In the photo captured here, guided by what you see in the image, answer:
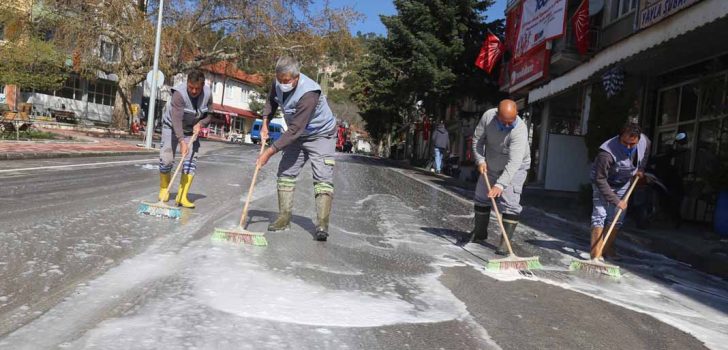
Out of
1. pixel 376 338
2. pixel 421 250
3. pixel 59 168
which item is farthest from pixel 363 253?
pixel 59 168

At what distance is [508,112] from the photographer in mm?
5609

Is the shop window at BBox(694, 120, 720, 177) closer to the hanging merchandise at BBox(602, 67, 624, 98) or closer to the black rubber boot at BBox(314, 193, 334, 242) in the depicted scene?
the hanging merchandise at BBox(602, 67, 624, 98)

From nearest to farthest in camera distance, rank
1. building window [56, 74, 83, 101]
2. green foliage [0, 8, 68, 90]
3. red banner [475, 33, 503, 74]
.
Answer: green foliage [0, 8, 68, 90] < red banner [475, 33, 503, 74] < building window [56, 74, 83, 101]

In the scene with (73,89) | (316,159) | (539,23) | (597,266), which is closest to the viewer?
(597,266)

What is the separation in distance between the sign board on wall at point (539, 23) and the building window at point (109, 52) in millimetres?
18996

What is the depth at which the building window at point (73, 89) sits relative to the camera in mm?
39844

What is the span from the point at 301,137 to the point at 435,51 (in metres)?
20.2

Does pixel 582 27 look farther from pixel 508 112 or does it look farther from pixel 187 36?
pixel 187 36

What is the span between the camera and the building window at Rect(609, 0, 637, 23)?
14.7 m

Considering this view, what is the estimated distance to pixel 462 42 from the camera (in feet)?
82.1

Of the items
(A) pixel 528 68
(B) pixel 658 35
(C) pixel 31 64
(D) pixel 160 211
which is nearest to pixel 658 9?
(B) pixel 658 35

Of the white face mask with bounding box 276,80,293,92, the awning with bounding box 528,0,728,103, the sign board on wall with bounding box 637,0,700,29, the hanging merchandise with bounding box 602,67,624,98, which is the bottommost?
the white face mask with bounding box 276,80,293,92

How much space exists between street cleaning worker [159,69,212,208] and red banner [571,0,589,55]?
38.8ft

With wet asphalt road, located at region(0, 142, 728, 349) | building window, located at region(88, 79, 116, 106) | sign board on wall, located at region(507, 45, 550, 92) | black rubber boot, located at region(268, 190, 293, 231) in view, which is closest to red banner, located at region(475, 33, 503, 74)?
sign board on wall, located at region(507, 45, 550, 92)
